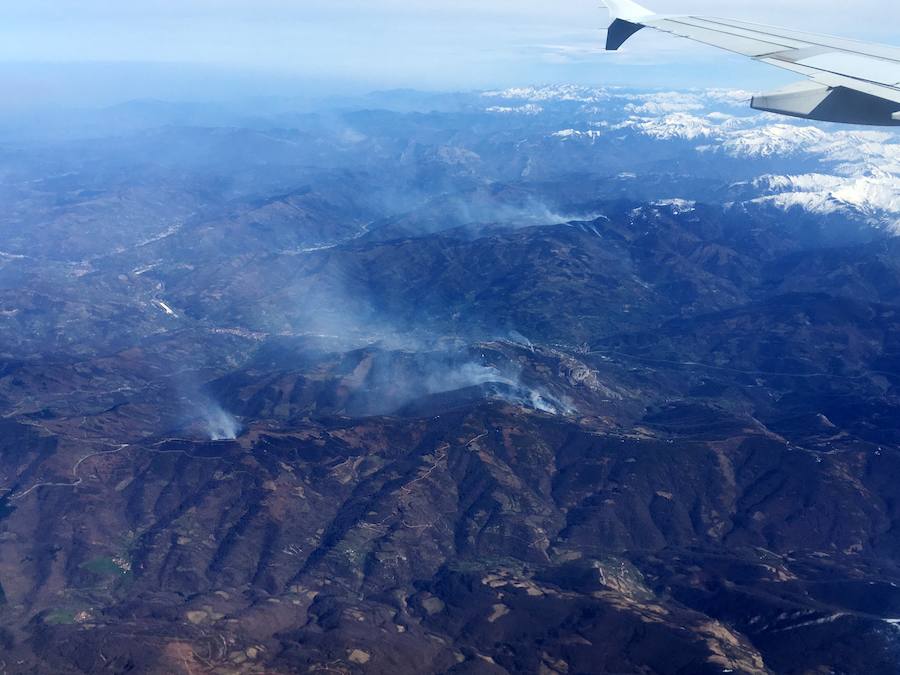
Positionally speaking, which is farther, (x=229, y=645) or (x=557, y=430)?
(x=557, y=430)

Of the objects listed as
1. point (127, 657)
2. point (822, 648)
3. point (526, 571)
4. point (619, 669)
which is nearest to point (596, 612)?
point (619, 669)

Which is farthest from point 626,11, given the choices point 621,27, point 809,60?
point 809,60

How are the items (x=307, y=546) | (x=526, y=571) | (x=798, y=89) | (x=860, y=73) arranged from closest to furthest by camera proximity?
(x=798, y=89)
(x=860, y=73)
(x=526, y=571)
(x=307, y=546)

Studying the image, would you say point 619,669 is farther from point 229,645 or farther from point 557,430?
point 557,430

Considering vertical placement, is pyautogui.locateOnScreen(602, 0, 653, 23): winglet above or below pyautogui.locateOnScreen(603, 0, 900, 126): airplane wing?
above

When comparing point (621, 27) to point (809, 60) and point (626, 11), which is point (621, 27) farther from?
point (809, 60)

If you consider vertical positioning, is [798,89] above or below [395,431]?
above

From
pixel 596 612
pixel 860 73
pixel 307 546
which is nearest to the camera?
pixel 860 73

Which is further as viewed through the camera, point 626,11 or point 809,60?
point 626,11

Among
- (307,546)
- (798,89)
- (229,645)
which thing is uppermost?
(798,89)
